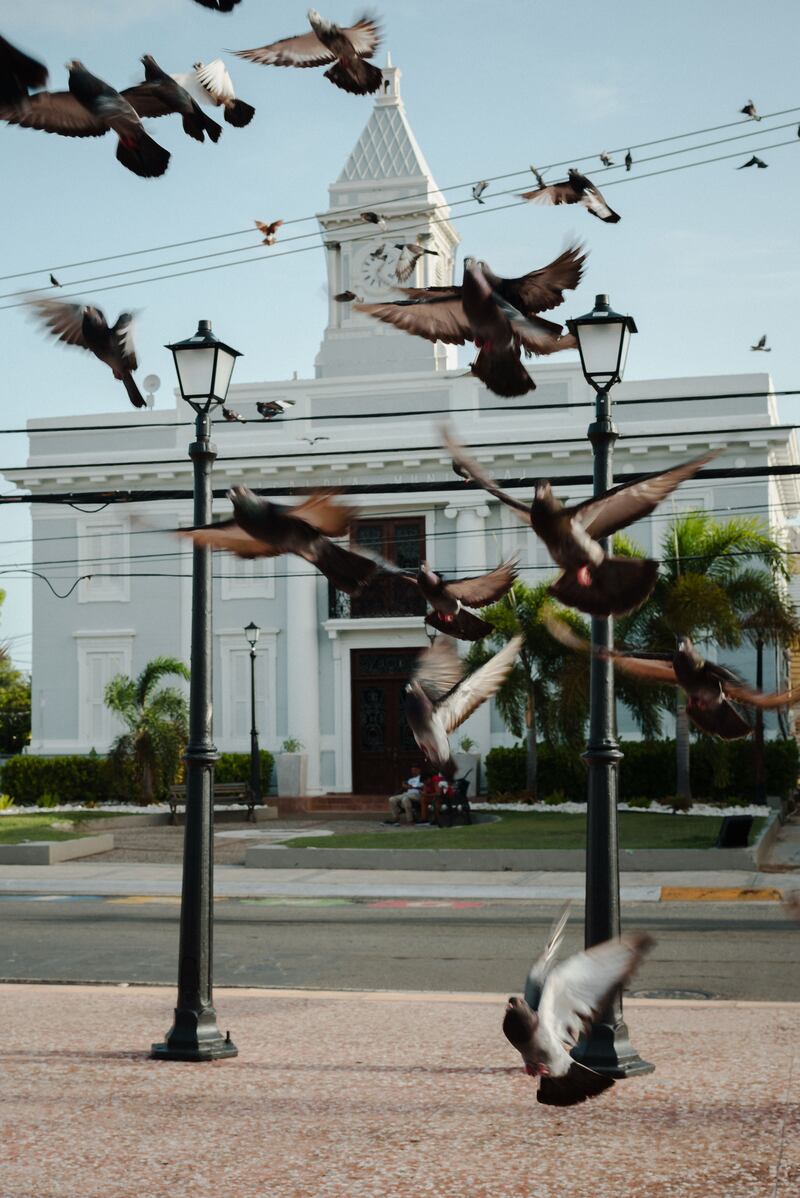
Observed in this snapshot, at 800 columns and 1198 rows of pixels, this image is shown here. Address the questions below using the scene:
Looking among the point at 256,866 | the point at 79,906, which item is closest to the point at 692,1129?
the point at 79,906

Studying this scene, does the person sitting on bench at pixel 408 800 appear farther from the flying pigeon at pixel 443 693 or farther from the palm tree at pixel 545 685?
the flying pigeon at pixel 443 693

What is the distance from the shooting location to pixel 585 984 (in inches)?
122

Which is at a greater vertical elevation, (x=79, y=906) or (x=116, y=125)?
(x=116, y=125)

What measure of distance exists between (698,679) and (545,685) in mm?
28104

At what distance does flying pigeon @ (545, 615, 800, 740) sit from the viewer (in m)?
3.03

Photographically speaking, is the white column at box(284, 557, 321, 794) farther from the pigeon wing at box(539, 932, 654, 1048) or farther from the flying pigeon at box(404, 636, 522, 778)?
the pigeon wing at box(539, 932, 654, 1048)

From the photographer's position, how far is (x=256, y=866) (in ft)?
78.9

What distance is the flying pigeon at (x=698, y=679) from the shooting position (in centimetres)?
303

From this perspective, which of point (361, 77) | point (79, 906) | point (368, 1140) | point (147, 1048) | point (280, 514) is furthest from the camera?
point (79, 906)

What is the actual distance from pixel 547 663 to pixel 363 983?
1805cm

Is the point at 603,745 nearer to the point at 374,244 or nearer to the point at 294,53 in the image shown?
the point at 294,53

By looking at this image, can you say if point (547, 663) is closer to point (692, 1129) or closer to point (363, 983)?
point (363, 983)

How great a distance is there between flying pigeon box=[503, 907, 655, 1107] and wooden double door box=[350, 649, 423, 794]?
34840 mm

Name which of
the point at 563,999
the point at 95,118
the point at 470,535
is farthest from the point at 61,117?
the point at 470,535
